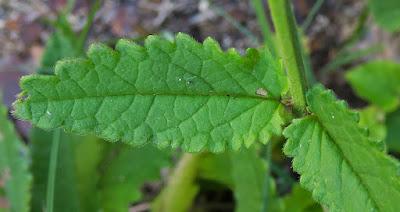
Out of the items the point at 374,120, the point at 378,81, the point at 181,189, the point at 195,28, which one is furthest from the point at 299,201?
the point at 195,28

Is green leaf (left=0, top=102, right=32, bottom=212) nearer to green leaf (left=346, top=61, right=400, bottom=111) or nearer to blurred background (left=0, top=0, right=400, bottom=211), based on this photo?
blurred background (left=0, top=0, right=400, bottom=211)

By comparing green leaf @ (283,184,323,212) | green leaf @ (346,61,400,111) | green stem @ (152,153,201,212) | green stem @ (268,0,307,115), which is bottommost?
green leaf @ (283,184,323,212)

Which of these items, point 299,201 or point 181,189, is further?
point 181,189

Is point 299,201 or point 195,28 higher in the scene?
point 195,28

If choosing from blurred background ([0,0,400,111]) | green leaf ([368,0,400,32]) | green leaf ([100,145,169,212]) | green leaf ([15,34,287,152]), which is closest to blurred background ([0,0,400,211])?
blurred background ([0,0,400,111])

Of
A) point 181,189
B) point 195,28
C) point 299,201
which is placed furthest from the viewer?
point 195,28

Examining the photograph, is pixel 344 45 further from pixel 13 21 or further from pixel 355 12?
pixel 13 21

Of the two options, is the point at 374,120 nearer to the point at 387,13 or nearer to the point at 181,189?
the point at 387,13
